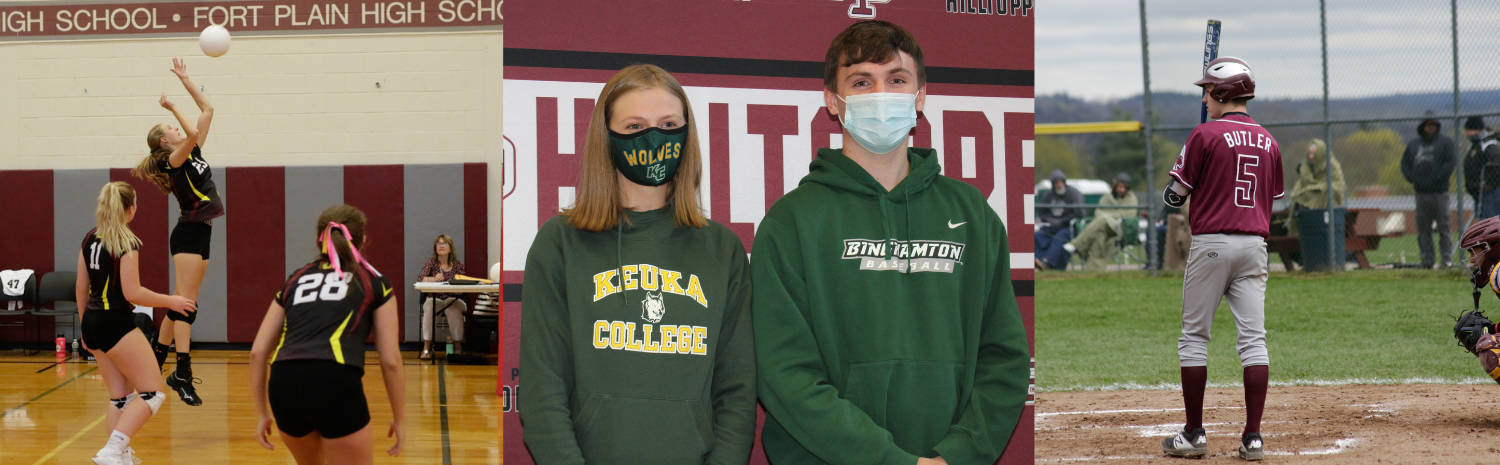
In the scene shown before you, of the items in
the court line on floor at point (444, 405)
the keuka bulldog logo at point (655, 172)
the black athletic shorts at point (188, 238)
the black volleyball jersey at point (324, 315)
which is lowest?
the court line on floor at point (444, 405)

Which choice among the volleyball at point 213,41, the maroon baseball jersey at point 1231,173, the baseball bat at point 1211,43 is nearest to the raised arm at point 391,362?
the maroon baseball jersey at point 1231,173

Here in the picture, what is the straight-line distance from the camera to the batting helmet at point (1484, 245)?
501 centimetres

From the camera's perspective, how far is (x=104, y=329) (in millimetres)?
5555

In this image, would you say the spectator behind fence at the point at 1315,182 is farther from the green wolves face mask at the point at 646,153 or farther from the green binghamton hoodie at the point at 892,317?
the green wolves face mask at the point at 646,153

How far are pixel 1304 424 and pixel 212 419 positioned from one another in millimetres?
7022

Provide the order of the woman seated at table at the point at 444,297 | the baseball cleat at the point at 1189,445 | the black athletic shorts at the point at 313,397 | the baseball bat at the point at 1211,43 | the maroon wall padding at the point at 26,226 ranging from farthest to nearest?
the maroon wall padding at the point at 26,226
the woman seated at table at the point at 444,297
the baseball bat at the point at 1211,43
the baseball cleat at the point at 1189,445
the black athletic shorts at the point at 313,397

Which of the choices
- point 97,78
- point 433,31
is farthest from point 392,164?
point 97,78

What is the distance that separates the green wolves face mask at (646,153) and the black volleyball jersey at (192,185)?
17.4 ft

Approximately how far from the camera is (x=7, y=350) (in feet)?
37.1

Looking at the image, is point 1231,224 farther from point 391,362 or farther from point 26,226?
point 26,226

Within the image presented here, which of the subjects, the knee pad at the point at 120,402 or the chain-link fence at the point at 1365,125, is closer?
the knee pad at the point at 120,402

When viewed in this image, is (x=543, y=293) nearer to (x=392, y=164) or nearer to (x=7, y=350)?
(x=392, y=164)

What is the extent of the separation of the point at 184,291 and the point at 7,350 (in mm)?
6683

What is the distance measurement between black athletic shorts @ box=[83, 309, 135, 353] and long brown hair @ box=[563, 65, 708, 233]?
442 cm
